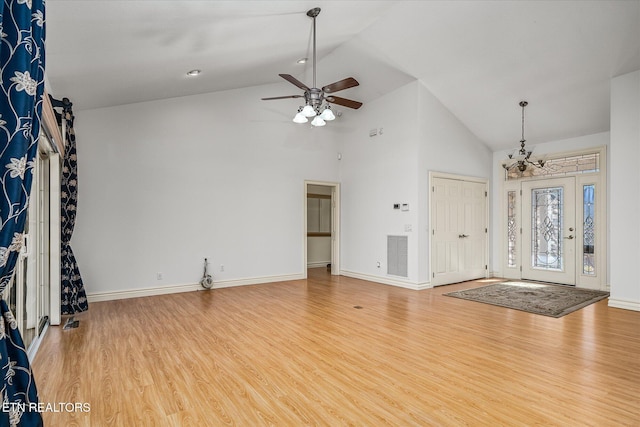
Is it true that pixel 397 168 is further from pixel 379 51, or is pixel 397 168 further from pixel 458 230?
pixel 379 51

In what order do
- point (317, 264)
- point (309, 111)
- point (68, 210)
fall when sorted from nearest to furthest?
point (309, 111)
point (68, 210)
point (317, 264)

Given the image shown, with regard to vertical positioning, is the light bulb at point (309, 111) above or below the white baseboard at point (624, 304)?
above

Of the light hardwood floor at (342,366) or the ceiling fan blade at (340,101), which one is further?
the ceiling fan blade at (340,101)

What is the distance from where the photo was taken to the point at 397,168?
677 centimetres

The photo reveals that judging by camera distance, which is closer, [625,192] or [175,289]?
[625,192]

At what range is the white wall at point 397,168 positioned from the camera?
643 centimetres

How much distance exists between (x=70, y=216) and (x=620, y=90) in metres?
7.86

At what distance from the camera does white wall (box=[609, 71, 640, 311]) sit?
4.86 metres

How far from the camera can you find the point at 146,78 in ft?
14.9

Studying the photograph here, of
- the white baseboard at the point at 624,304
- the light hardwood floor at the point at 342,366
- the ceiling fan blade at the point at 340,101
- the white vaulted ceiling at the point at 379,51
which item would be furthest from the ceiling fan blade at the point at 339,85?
the white baseboard at the point at 624,304

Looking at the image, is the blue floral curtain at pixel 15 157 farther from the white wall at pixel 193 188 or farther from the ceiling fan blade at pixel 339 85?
the white wall at pixel 193 188

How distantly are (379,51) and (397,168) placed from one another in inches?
84.3

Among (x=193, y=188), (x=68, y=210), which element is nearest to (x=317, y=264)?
(x=193, y=188)

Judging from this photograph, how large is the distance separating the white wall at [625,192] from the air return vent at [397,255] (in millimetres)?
3053
